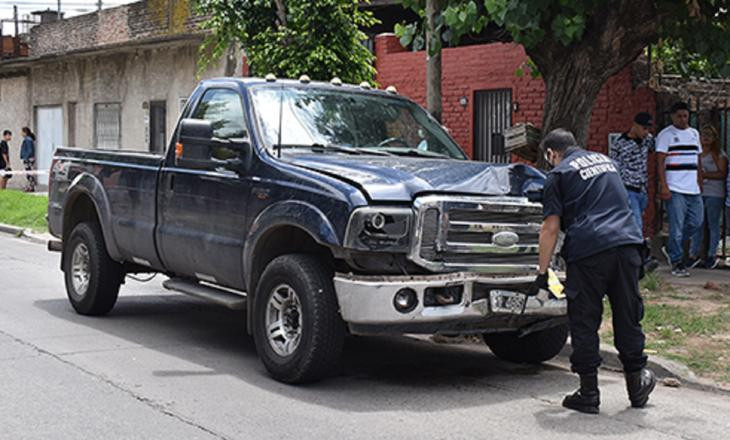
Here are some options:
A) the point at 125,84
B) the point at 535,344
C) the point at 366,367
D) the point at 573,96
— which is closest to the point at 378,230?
the point at 366,367

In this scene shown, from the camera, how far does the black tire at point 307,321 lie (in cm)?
710

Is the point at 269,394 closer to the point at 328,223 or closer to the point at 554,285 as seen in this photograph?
the point at 328,223

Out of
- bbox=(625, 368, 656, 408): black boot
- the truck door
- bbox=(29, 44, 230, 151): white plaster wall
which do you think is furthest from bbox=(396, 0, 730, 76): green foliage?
bbox=(29, 44, 230, 151): white plaster wall

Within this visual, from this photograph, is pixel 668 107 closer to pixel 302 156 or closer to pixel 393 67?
pixel 393 67

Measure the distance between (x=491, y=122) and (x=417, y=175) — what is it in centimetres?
1007

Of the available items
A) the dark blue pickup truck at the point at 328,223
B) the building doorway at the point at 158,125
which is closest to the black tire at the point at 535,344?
the dark blue pickup truck at the point at 328,223

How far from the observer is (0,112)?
115 feet

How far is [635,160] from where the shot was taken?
12.2 meters

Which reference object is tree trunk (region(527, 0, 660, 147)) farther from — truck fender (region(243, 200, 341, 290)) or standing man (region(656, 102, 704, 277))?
truck fender (region(243, 200, 341, 290))

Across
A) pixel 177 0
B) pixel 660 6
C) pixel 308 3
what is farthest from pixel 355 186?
pixel 177 0

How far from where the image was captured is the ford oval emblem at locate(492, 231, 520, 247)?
7273 mm

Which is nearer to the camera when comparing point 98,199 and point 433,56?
point 98,199

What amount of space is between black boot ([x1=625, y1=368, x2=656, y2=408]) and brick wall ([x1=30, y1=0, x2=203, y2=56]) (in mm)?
18606

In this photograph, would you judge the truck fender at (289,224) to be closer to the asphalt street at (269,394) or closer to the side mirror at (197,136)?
the side mirror at (197,136)
